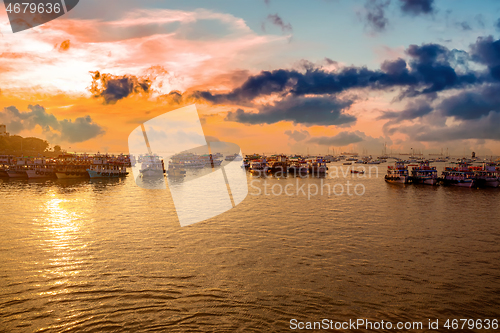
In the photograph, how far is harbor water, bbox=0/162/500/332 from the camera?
1323 centimetres

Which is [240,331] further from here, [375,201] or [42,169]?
[42,169]

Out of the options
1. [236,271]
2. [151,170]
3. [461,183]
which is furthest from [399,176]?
Answer: [151,170]

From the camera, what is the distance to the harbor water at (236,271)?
1323 centimetres

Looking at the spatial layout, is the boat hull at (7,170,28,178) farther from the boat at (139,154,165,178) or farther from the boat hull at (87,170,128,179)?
the boat at (139,154,165,178)

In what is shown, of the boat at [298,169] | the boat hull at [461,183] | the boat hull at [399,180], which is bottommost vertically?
the boat hull at [461,183]

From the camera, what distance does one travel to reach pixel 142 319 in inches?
498

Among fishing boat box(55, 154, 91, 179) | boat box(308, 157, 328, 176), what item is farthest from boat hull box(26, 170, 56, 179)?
boat box(308, 157, 328, 176)

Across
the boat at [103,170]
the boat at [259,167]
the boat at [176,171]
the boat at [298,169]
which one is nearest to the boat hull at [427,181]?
the boat at [298,169]

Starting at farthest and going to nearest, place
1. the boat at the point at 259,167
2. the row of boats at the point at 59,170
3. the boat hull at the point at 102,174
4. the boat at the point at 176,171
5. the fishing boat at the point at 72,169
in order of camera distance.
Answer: the boat at the point at 259,167, the boat at the point at 176,171, the boat hull at the point at 102,174, the fishing boat at the point at 72,169, the row of boats at the point at 59,170

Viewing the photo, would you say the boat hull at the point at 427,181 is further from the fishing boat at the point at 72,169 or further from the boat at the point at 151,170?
the fishing boat at the point at 72,169

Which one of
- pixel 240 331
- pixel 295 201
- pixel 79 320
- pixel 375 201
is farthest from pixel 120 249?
pixel 375 201

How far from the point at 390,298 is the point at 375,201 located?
128ft

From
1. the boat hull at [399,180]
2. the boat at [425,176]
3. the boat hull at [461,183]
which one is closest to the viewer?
the boat hull at [461,183]

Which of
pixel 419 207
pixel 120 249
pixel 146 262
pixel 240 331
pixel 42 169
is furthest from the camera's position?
pixel 42 169
